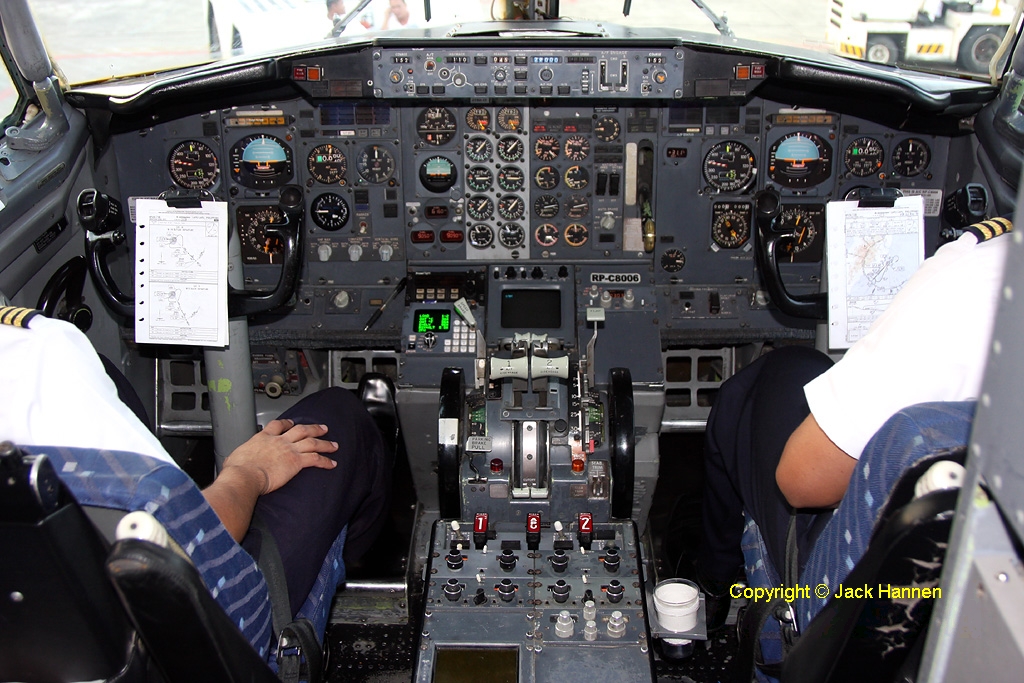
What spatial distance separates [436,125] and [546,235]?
691 mm

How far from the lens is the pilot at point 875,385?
58.0 inches

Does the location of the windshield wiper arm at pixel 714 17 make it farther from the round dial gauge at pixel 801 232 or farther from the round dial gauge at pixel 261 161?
the round dial gauge at pixel 261 161

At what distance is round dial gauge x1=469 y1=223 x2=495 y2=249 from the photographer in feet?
13.0

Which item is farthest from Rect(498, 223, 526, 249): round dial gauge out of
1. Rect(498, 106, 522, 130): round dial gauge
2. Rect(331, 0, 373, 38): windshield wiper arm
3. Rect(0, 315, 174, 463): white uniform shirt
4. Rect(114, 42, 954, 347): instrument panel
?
Rect(0, 315, 174, 463): white uniform shirt

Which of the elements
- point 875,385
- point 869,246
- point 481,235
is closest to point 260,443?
point 875,385

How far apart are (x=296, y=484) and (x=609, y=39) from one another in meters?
2.13

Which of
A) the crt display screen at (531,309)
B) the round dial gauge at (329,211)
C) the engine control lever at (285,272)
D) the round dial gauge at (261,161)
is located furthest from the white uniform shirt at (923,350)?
the round dial gauge at (261,161)

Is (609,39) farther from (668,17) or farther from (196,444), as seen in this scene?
(196,444)

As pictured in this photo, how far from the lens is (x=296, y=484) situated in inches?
88.0

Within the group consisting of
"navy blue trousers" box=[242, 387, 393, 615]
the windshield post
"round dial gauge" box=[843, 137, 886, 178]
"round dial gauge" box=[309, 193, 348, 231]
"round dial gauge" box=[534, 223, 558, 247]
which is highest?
the windshield post

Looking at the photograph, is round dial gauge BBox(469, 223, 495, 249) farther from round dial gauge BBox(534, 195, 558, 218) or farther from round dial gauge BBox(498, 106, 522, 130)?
round dial gauge BBox(498, 106, 522, 130)

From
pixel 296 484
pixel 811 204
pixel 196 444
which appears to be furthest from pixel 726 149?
pixel 196 444

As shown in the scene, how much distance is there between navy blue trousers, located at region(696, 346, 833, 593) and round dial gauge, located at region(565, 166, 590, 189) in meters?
1.53

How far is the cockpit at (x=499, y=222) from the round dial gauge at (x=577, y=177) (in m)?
0.01
